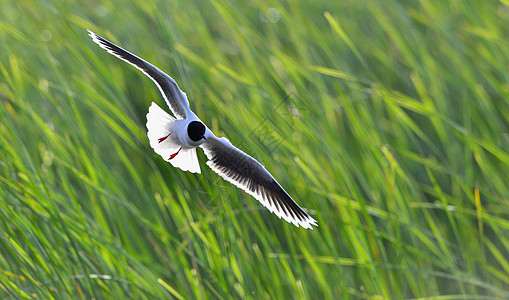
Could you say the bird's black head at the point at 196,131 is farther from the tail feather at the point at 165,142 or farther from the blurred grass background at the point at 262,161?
the blurred grass background at the point at 262,161

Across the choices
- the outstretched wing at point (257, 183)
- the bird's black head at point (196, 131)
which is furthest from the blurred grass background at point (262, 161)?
the bird's black head at point (196, 131)

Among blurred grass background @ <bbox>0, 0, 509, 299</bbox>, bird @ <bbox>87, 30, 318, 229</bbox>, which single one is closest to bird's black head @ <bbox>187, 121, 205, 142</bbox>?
bird @ <bbox>87, 30, 318, 229</bbox>

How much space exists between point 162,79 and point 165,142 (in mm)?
103

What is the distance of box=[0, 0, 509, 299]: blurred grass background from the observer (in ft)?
4.02

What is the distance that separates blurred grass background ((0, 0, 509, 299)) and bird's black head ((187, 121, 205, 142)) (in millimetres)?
224

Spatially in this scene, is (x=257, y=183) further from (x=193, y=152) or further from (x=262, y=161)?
(x=262, y=161)

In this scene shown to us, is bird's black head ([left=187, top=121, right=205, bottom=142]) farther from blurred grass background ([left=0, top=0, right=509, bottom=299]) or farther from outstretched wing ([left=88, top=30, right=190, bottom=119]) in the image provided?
blurred grass background ([left=0, top=0, right=509, bottom=299])

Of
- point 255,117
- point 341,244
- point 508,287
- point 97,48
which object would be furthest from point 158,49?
point 508,287

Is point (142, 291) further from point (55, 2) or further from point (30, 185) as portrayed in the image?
point (55, 2)

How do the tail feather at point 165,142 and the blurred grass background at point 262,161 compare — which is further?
the blurred grass background at point 262,161

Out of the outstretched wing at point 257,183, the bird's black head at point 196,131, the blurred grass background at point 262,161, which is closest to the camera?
the bird's black head at point 196,131

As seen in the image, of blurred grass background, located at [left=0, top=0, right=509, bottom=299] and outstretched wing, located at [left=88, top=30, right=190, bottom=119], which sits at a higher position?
outstretched wing, located at [left=88, top=30, right=190, bottom=119]

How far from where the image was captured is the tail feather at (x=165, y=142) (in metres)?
1.06

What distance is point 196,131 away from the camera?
99 centimetres
